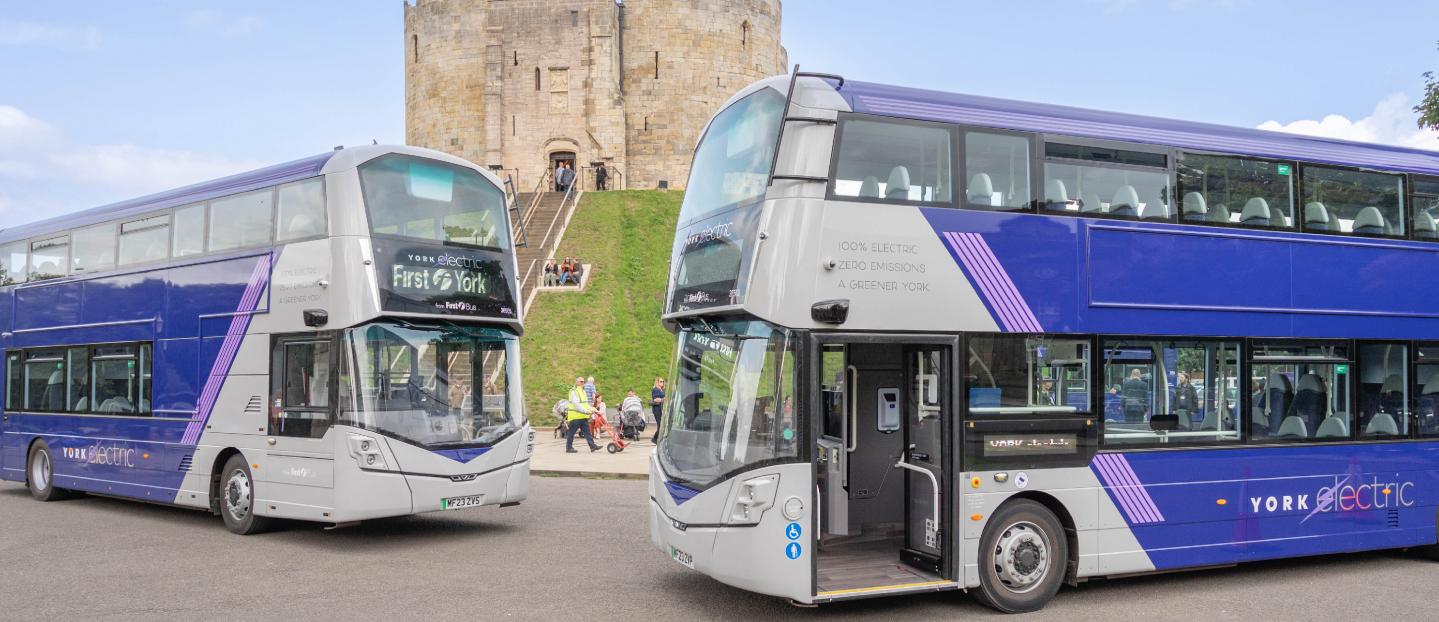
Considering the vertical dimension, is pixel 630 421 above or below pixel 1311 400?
below

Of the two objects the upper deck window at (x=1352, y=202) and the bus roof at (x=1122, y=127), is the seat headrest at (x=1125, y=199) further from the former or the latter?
the upper deck window at (x=1352, y=202)

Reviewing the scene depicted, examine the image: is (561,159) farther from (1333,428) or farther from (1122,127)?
(1333,428)

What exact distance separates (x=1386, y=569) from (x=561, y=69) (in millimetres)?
49771

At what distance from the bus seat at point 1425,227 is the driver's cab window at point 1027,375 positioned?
13.0 feet

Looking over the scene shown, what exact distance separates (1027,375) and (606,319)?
2376cm

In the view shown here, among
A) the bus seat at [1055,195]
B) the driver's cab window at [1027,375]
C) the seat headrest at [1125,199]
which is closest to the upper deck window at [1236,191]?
the seat headrest at [1125,199]

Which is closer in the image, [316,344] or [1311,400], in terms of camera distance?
[1311,400]

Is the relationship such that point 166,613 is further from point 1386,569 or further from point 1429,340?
point 1429,340

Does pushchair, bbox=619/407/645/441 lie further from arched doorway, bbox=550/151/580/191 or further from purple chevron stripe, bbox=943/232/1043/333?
arched doorway, bbox=550/151/580/191

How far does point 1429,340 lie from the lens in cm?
984

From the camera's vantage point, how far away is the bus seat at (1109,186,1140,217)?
28.2 feet

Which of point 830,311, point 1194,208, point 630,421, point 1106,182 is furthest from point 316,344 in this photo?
point 630,421

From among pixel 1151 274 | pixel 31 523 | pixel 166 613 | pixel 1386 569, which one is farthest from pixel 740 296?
pixel 31 523

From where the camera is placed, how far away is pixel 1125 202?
8.63 meters
